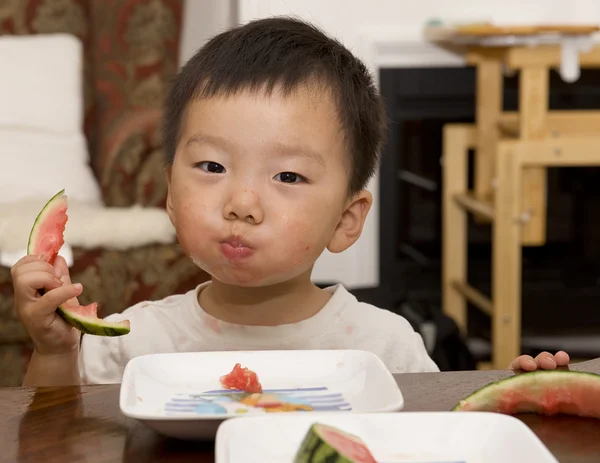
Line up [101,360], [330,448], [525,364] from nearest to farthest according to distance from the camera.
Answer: [330,448]
[525,364]
[101,360]

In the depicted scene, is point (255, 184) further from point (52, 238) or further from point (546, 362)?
point (546, 362)

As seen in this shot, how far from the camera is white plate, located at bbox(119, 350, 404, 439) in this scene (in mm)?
889

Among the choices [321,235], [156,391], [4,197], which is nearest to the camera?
[156,391]

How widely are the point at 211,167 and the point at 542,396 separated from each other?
50cm

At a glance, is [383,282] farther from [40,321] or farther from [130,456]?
[130,456]

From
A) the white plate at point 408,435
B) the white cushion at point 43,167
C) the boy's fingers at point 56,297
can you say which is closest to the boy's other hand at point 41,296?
the boy's fingers at point 56,297

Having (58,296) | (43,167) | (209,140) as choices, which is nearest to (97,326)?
(58,296)

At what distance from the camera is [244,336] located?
4.65 ft

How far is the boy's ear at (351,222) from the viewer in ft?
4.66

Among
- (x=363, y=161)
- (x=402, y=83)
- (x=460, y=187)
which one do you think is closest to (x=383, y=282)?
(x=460, y=187)

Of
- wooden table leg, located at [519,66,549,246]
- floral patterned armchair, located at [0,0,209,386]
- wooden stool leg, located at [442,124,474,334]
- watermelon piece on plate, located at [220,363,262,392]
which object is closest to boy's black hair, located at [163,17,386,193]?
watermelon piece on plate, located at [220,363,262,392]

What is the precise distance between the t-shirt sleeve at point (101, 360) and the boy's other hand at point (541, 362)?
60 cm

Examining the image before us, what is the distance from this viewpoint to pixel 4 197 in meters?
2.91

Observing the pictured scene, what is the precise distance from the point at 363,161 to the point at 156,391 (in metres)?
0.58
